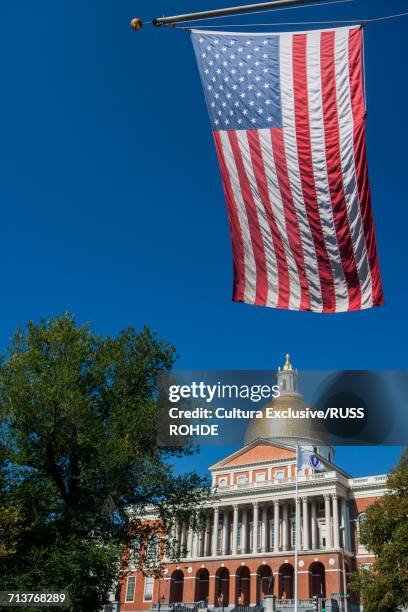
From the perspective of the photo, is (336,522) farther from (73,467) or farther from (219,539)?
(73,467)

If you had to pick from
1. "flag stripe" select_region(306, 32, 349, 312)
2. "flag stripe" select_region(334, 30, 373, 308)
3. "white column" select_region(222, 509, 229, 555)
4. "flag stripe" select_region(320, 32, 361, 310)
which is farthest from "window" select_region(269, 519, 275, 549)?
"flag stripe" select_region(334, 30, 373, 308)

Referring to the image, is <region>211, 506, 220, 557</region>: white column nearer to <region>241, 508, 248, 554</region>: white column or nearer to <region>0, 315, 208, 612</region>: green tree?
<region>241, 508, 248, 554</region>: white column

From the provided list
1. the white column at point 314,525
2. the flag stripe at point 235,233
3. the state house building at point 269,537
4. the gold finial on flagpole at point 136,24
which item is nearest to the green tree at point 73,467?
the flag stripe at point 235,233

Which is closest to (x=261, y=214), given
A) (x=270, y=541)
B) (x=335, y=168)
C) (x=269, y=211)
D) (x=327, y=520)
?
(x=269, y=211)

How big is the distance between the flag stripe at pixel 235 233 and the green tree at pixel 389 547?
29.7 metres

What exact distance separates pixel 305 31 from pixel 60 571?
755 inches

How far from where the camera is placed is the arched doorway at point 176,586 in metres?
75.3

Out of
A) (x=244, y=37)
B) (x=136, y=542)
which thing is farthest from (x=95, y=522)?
(x=244, y=37)

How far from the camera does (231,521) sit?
78.3m

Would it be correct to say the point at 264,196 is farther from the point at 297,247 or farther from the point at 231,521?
the point at 231,521

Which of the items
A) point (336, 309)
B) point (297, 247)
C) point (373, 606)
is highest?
point (297, 247)

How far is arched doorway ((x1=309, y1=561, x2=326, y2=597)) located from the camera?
66.9 metres

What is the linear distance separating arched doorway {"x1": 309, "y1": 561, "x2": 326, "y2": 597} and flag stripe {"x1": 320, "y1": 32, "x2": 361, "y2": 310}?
209ft

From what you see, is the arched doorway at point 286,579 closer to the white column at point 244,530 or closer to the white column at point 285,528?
the white column at point 285,528
